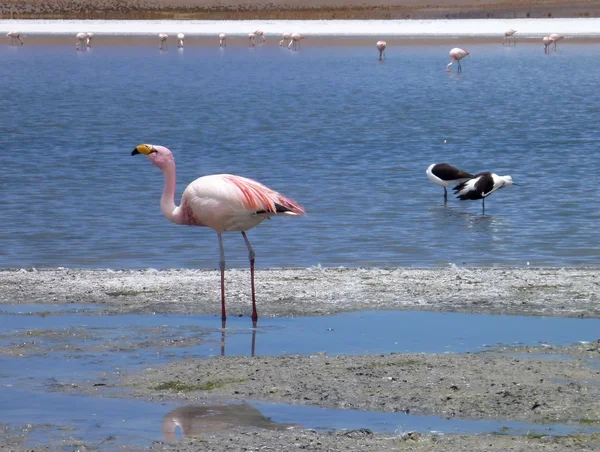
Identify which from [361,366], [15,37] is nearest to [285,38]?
[15,37]

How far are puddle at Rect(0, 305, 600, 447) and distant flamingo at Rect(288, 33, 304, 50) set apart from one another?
178 feet

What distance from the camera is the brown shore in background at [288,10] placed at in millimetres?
81750

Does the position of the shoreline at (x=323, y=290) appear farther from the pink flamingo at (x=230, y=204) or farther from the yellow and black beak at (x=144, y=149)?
the yellow and black beak at (x=144, y=149)

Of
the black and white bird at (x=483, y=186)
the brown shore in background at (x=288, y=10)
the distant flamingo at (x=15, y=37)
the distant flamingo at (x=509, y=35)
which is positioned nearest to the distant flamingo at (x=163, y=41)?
the distant flamingo at (x=15, y=37)

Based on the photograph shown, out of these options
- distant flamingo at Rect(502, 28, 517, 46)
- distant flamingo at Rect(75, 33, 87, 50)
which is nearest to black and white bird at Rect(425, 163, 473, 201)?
distant flamingo at Rect(502, 28, 517, 46)

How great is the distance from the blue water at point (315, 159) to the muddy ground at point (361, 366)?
69.4 inches

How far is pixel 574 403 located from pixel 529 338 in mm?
1774

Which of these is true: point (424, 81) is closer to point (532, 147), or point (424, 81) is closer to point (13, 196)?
point (532, 147)

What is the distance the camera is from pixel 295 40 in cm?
6438

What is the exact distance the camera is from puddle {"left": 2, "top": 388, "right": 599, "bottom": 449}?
598 cm

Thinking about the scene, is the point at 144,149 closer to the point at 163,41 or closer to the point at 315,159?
the point at 315,159

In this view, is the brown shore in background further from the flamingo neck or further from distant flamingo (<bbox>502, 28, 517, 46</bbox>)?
the flamingo neck

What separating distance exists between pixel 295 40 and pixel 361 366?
58301mm

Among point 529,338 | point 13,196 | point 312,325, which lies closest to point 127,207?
point 13,196
